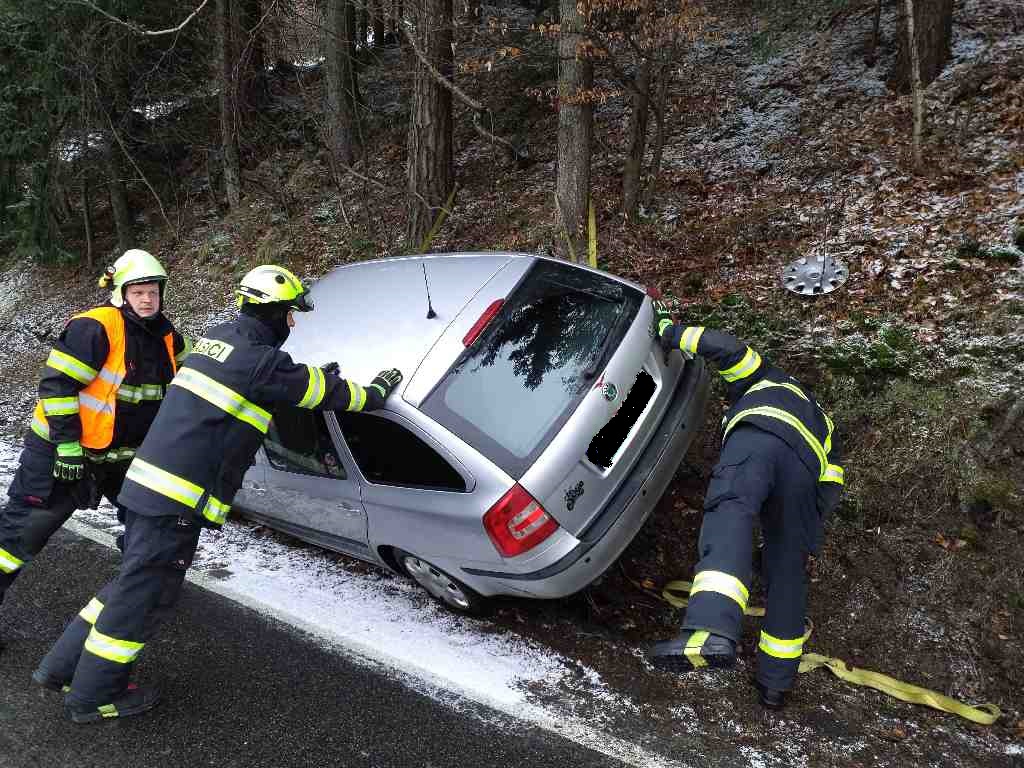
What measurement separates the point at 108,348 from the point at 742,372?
3328mm

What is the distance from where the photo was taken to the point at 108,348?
12.6 feet

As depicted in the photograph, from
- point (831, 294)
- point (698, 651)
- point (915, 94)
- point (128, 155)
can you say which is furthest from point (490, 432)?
point (128, 155)

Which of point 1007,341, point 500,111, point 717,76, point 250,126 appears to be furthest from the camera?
point 250,126

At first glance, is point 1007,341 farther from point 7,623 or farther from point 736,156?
point 7,623

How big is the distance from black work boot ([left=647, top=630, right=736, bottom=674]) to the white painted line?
50cm

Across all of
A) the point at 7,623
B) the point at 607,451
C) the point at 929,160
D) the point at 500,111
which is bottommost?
the point at 7,623

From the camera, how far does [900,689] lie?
3.38 metres

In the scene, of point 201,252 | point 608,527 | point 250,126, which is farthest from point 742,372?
point 250,126

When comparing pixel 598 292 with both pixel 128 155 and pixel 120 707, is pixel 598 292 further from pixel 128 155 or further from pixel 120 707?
pixel 128 155

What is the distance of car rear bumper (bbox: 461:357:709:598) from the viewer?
3463 mm

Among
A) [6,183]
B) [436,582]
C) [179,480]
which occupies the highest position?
[6,183]

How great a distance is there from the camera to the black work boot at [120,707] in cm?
334

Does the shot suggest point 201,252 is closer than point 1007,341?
No

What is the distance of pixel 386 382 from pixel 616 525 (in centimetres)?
135
